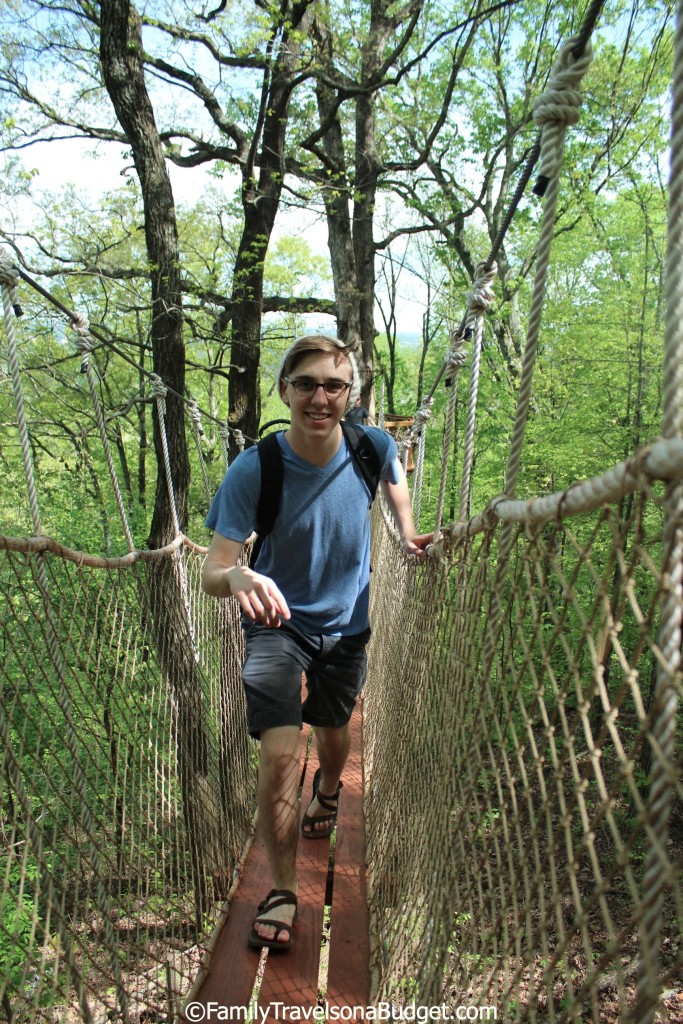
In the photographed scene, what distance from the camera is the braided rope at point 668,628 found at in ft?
1.56

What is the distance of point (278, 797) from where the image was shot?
1414 mm

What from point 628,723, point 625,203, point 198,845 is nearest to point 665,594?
point 198,845

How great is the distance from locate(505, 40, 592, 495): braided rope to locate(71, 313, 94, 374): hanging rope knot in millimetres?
1523

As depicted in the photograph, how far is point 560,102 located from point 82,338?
1.57 m

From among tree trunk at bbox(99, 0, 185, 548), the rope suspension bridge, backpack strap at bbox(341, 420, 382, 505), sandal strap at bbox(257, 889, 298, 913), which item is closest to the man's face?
backpack strap at bbox(341, 420, 382, 505)

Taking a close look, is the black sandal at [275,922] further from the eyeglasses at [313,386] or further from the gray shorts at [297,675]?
the eyeglasses at [313,386]

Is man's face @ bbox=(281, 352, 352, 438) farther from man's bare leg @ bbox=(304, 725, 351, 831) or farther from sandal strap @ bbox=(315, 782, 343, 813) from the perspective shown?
sandal strap @ bbox=(315, 782, 343, 813)

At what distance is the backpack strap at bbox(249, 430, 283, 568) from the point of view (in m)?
1.53

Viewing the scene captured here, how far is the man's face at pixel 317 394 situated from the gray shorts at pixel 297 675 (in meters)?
0.45

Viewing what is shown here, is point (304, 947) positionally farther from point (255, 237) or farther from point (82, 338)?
point (255, 237)

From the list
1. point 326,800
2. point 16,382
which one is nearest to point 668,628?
point 16,382

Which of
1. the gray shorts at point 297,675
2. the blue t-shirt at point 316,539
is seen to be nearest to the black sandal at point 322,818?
the gray shorts at point 297,675

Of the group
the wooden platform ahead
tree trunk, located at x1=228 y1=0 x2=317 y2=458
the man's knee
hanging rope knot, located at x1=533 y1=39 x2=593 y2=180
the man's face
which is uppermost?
Answer: tree trunk, located at x1=228 y1=0 x2=317 y2=458

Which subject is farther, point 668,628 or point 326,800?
point 326,800
